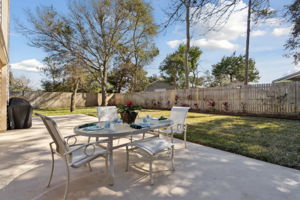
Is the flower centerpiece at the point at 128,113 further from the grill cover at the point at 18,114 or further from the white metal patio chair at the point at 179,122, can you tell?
the grill cover at the point at 18,114

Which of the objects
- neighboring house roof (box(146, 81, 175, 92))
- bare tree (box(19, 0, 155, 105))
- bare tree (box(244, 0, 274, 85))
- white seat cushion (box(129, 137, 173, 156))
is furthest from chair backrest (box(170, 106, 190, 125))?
neighboring house roof (box(146, 81, 175, 92))

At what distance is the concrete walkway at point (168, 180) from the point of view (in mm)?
1750

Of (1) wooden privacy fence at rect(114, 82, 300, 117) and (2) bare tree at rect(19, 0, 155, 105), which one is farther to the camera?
(2) bare tree at rect(19, 0, 155, 105)

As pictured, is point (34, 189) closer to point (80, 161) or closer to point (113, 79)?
point (80, 161)

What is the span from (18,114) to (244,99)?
953cm

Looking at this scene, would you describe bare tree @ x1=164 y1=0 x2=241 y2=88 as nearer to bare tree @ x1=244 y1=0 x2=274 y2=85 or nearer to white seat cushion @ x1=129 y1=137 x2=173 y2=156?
bare tree @ x1=244 y1=0 x2=274 y2=85

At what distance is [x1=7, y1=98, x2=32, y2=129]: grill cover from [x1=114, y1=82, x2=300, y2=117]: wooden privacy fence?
27.5ft

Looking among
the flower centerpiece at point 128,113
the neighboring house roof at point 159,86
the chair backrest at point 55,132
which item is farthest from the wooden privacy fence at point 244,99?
the neighboring house roof at point 159,86

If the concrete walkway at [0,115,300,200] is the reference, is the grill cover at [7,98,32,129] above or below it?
above

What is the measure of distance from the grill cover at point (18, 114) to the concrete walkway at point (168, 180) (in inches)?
112

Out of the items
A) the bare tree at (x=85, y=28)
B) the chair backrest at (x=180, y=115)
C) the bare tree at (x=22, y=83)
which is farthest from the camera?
the bare tree at (x=22, y=83)

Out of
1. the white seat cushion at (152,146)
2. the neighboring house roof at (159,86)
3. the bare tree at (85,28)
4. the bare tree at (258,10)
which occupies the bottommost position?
the white seat cushion at (152,146)

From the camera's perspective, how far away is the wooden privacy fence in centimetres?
657

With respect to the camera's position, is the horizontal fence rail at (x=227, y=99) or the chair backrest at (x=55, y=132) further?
the horizontal fence rail at (x=227, y=99)
